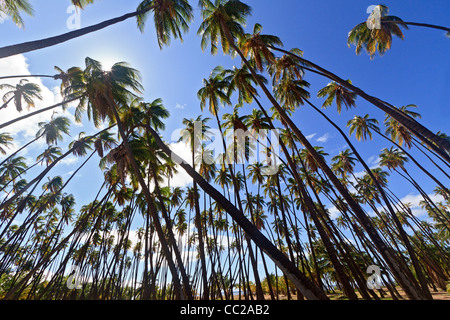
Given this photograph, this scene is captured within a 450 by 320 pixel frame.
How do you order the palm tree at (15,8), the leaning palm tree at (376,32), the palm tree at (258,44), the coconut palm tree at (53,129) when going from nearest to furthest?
the palm tree at (15,8)
the leaning palm tree at (376,32)
the palm tree at (258,44)
the coconut palm tree at (53,129)

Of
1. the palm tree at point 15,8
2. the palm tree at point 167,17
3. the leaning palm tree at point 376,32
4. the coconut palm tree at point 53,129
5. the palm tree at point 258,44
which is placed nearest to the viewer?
the palm tree at point 15,8

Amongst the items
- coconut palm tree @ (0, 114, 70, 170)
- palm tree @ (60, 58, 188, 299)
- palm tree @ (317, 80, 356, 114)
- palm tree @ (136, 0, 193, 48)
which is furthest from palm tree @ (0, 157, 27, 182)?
palm tree @ (317, 80, 356, 114)

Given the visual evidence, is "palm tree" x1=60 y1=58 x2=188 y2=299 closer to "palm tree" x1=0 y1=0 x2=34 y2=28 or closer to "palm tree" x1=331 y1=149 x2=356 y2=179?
"palm tree" x1=0 y1=0 x2=34 y2=28

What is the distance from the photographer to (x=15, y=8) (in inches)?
387

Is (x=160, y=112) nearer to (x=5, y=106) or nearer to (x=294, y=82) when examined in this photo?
(x=294, y=82)

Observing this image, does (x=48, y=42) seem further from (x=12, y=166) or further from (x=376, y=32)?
(x=12, y=166)

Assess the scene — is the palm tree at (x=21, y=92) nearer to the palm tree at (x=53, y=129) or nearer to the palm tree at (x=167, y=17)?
the palm tree at (x=53, y=129)

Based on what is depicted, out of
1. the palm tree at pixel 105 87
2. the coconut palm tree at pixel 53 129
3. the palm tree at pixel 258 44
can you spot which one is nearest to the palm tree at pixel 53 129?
the coconut palm tree at pixel 53 129

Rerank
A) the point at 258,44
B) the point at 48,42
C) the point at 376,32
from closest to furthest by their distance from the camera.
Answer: the point at 48,42 → the point at 376,32 → the point at 258,44

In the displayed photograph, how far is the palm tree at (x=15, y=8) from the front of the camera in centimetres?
915

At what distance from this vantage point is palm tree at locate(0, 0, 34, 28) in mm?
9153

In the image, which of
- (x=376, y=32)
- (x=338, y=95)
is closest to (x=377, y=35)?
(x=376, y=32)

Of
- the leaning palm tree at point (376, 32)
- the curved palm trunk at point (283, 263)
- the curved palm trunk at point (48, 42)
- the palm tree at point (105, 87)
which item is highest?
the leaning palm tree at point (376, 32)
